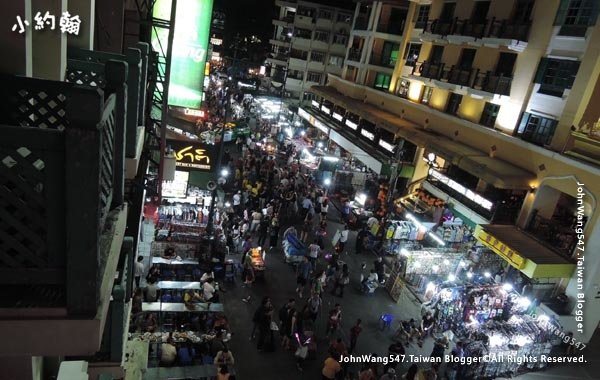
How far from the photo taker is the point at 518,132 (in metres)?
20.6

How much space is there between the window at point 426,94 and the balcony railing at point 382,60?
6.27 meters

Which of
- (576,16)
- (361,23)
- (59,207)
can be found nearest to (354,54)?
(361,23)

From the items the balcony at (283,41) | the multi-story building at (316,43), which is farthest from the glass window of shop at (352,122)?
the balcony at (283,41)

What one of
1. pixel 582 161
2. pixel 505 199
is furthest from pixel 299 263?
pixel 582 161

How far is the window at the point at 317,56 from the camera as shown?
163 ft

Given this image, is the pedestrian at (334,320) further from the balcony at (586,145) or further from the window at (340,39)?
the window at (340,39)

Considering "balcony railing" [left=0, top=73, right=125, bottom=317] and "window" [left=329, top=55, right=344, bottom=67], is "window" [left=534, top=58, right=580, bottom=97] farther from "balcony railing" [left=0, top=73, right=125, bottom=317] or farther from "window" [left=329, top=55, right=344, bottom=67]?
"window" [left=329, top=55, right=344, bottom=67]

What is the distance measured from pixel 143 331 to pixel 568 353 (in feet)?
52.4

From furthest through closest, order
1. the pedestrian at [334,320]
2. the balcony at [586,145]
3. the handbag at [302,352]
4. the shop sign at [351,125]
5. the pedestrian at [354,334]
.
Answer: the shop sign at [351,125] → the balcony at [586,145] → the pedestrian at [334,320] → the pedestrian at [354,334] → the handbag at [302,352]

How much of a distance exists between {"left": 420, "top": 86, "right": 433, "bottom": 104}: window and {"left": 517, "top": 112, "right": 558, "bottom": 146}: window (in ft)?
27.3

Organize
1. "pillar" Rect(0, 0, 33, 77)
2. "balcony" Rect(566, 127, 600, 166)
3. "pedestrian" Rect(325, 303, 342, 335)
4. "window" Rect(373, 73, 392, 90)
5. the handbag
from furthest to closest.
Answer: "window" Rect(373, 73, 392, 90) → "balcony" Rect(566, 127, 600, 166) → "pedestrian" Rect(325, 303, 342, 335) → the handbag → "pillar" Rect(0, 0, 33, 77)

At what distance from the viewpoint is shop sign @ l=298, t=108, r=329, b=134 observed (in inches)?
1437

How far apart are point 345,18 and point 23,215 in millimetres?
51753

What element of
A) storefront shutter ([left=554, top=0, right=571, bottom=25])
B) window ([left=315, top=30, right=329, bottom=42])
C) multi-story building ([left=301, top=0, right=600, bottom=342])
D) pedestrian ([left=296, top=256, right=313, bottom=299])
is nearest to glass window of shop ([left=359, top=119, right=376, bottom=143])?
multi-story building ([left=301, top=0, right=600, bottom=342])
